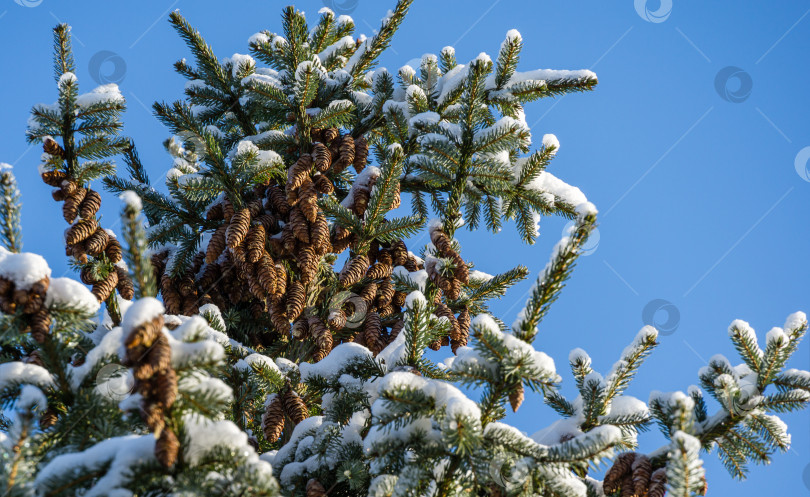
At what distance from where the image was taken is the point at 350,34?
5.12 m

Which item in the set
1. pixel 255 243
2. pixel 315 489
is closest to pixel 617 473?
pixel 315 489

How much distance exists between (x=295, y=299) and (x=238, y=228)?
0.50 metres

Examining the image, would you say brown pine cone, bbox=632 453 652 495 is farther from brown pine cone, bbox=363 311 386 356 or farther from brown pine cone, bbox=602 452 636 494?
brown pine cone, bbox=363 311 386 356

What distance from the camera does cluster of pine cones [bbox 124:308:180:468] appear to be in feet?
4.83

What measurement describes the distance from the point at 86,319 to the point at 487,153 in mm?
2015

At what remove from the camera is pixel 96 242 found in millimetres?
2945

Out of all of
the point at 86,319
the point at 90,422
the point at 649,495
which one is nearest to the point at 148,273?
the point at 86,319

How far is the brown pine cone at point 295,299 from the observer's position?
124 inches

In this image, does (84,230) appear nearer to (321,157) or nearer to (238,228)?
(238,228)

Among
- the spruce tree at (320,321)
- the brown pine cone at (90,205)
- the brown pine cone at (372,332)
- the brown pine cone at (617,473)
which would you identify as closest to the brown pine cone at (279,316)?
the spruce tree at (320,321)

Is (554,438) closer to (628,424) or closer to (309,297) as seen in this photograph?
(628,424)

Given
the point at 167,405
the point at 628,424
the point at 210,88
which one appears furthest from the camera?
the point at 210,88

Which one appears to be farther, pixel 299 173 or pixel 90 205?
pixel 299 173

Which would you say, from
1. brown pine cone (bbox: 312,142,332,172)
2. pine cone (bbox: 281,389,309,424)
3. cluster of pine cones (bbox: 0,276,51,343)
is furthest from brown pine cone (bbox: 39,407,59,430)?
brown pine cone (bbox: 312,142,332,172)
